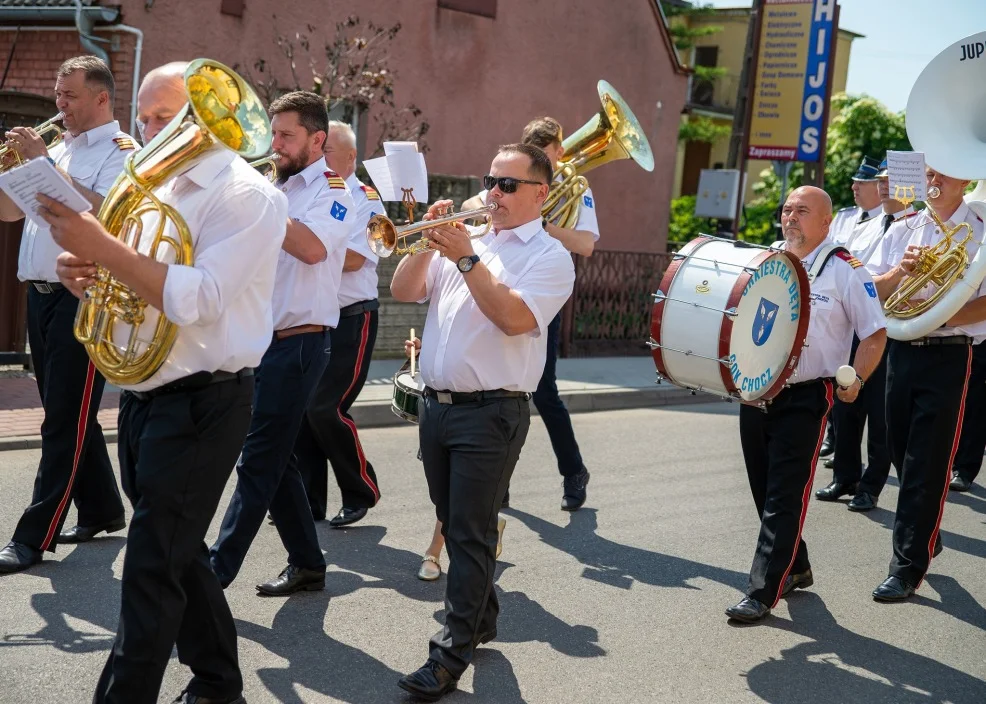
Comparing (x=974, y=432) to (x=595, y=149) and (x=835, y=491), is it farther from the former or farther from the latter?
(x=595, y=149)

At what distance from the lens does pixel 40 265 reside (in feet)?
16.9

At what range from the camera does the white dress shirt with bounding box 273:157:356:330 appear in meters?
4.89

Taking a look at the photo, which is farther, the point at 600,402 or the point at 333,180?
the point at 600,402

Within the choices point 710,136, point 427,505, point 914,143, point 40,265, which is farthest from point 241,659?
point 710,136

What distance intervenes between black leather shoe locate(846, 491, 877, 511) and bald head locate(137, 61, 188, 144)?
17.1 feet

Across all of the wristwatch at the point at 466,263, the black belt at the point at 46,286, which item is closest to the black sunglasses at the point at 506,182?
the wristwatch at the point at 466,263

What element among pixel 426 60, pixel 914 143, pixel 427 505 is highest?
pixel 426 60

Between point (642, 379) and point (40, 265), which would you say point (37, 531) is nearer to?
point (40, 265)

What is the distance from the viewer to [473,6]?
1591cm

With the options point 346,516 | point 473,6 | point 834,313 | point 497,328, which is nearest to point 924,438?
point 834,313

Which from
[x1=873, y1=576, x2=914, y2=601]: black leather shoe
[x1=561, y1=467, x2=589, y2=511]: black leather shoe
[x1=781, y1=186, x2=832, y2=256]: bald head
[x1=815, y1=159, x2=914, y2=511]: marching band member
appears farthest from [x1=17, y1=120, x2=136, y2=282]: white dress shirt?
[x1=815, y1=159, x2=914, y2=511]: marching band member

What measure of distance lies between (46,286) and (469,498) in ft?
7.20

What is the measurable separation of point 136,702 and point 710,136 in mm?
36499

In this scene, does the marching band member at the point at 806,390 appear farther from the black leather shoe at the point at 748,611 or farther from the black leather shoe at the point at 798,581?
the black leather shoe at the point at 798,581
